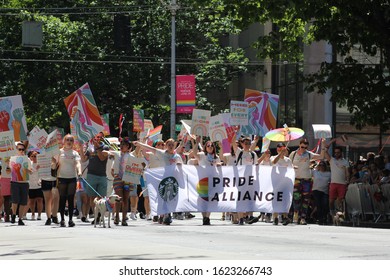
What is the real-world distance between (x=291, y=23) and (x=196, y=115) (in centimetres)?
533

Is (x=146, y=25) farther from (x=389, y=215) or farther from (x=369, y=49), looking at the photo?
(x=389, y=215)

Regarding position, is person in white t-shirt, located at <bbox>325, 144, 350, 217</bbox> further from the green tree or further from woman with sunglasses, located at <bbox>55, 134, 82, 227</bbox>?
woman with sunglasses, located at <bbox>55, 134, 82, 227</bbox>

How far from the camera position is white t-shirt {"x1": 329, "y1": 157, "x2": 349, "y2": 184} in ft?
84.7

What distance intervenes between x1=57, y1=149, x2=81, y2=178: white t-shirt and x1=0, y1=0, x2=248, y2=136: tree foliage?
25891mm

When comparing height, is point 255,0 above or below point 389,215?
above

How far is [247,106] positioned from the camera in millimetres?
27172

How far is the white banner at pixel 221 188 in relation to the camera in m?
24.2

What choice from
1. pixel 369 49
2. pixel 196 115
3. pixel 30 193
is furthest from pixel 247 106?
pixel 30 193

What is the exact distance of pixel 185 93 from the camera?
151ft

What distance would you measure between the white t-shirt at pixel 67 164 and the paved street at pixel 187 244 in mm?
1530

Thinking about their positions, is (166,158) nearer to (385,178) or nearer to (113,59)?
(385,178)

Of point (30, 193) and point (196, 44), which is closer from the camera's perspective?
point (30, 193)

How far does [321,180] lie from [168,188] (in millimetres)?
3807

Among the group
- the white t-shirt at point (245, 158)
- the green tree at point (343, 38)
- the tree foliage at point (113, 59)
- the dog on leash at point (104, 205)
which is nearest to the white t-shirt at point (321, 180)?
the white t-shirt at point (245, 158)
